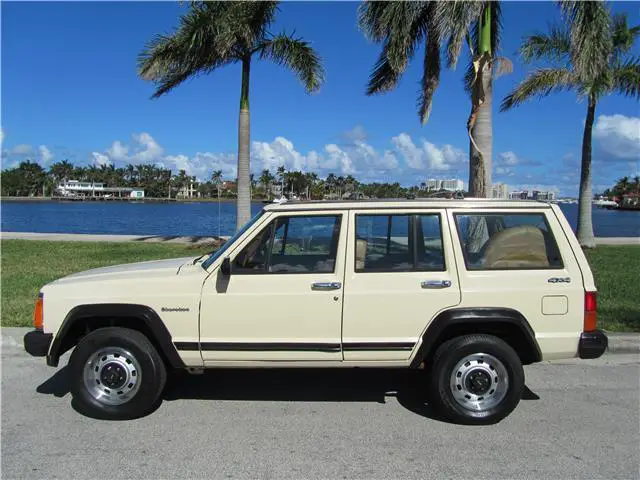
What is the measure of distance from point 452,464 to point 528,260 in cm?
176

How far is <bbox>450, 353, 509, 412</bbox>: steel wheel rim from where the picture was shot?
4410 millimetres

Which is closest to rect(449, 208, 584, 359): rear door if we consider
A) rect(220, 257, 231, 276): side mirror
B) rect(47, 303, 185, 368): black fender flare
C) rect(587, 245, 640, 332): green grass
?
rect(220, 257, 231, 276): side mirror

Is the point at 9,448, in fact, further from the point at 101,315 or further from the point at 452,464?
the point at 452,464

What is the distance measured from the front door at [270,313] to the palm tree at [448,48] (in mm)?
7527

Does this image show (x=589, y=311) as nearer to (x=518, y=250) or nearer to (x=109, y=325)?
(x=518, y=250)

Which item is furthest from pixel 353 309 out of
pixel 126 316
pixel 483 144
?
pixel 483 144

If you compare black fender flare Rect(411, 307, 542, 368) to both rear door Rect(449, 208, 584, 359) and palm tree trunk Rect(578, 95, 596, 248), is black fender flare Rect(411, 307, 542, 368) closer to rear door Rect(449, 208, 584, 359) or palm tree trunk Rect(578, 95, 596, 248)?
rear door Rect(449, 208, 584, 359)

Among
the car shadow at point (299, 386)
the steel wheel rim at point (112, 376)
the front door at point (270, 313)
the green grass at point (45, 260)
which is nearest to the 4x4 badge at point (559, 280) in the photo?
the car shadow at point (299, 386)

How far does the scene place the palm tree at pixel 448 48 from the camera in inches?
418

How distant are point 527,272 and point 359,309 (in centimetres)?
139

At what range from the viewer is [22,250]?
15.4 meters

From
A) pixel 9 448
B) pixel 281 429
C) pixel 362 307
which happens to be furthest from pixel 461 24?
pixel 9 448

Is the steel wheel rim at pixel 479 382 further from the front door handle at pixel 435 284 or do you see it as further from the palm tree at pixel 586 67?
the palm tree at pixel 586 67

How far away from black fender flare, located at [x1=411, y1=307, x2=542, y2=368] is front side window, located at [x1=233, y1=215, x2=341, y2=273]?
0.93 metres
